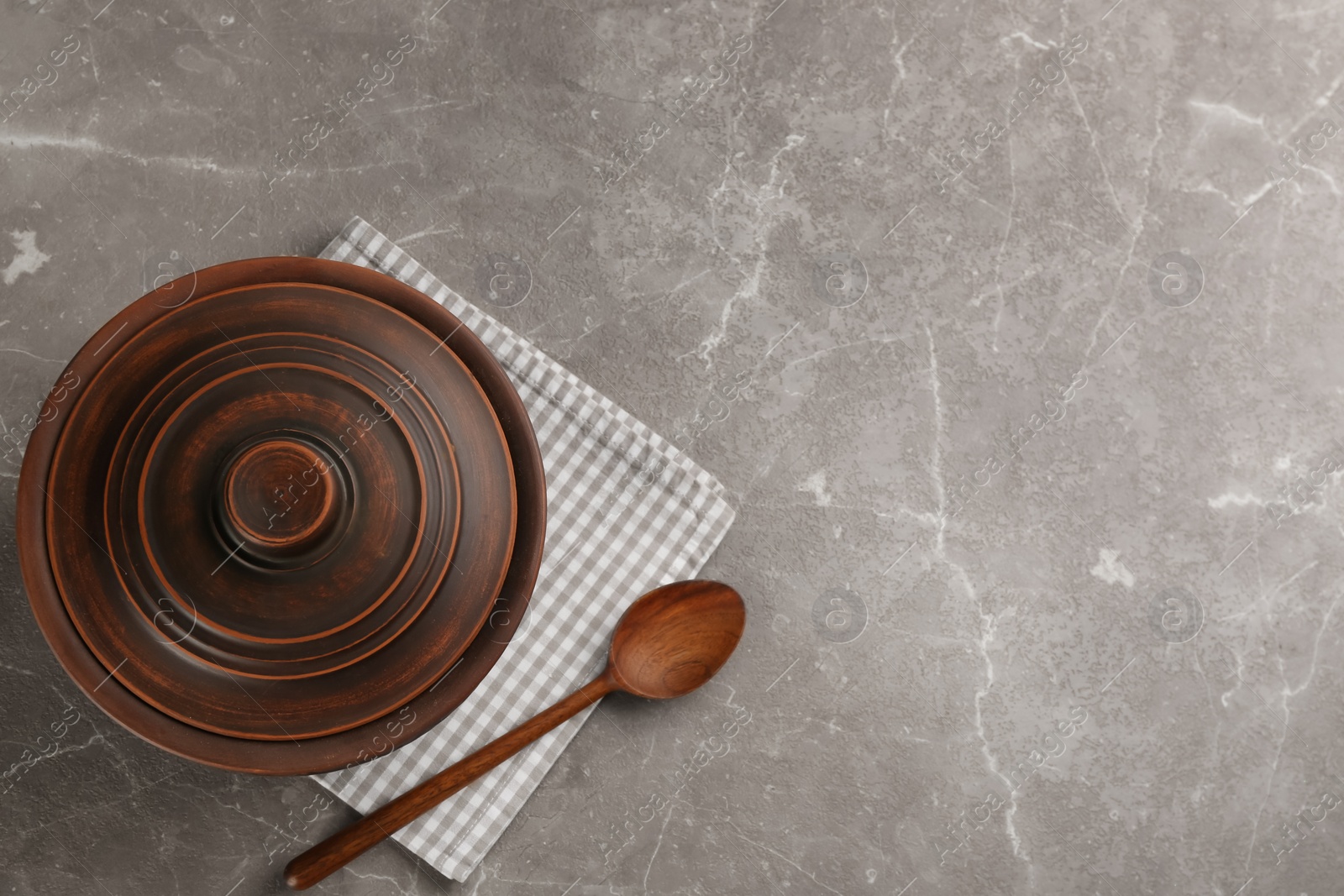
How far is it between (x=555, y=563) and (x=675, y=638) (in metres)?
0.18

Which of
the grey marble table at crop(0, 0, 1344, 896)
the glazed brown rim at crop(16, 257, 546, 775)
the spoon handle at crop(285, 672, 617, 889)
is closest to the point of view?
the glazed brown rim at crop(16, 257, 546, 775)

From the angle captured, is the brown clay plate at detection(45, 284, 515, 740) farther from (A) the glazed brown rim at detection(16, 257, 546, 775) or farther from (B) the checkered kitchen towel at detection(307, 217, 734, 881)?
(B) the checkered kitchen towel at detection(307, 217, 734, 881)

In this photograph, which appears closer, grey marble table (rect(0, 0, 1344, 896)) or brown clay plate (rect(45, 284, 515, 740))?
brown clay plate (rect(45, 284, 515, 740))

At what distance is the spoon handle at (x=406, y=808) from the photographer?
1048 mm

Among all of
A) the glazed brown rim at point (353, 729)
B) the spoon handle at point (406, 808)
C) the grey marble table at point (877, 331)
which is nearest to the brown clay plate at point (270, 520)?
the glazed brown rim at point (353, 729)

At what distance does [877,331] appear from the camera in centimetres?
123

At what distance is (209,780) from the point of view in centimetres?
114

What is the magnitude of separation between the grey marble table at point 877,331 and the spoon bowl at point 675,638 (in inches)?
2.5

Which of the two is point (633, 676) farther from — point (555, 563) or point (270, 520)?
point (270, 520)

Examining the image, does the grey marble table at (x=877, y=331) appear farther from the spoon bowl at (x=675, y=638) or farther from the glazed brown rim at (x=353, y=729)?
the glazed brown rim at (x=353, y=729)

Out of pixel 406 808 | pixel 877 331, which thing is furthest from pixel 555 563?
pixel 877 331

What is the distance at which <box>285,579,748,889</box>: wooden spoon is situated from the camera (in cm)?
105

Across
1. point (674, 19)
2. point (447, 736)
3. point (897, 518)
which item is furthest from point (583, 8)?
point (447, 736)

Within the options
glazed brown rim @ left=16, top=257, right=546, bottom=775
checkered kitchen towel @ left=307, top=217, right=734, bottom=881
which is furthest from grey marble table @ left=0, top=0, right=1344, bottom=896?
glazed brown rim @ left=16, top=257, right=546, bottom=775
